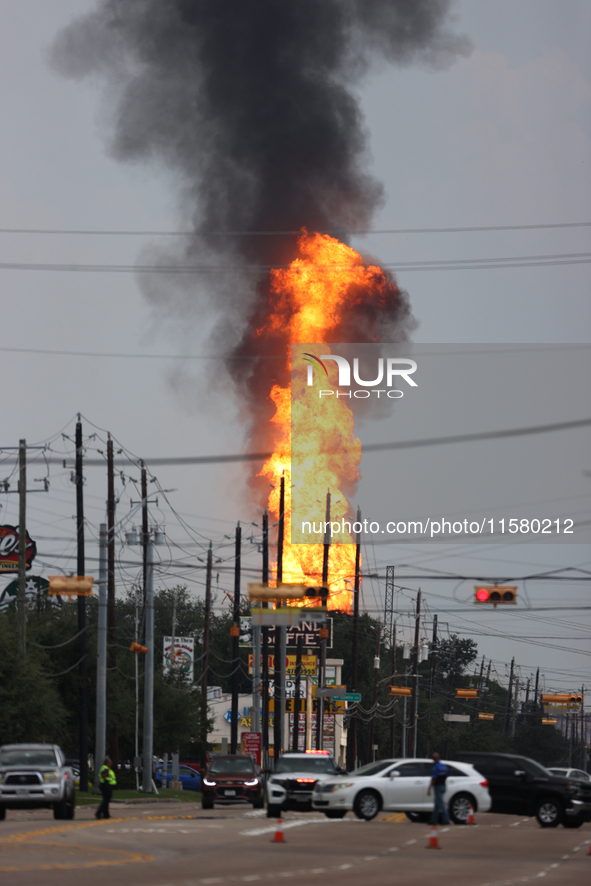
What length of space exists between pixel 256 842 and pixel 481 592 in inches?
564

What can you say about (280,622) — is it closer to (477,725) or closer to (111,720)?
(111,720)

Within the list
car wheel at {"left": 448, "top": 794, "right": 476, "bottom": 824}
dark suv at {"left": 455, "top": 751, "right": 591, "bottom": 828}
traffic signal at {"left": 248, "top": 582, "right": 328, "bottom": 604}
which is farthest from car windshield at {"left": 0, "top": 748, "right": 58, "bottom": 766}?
dark suv at {"left": 455, "top": 751, "right": 591, "bottom": 828}

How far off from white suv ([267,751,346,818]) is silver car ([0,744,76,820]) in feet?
18.8

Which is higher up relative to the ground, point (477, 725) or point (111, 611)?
point (111, 611)

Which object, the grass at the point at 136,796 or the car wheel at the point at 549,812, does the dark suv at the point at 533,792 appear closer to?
the car wheel at the point at 549,812

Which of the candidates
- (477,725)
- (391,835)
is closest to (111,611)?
(391,835)

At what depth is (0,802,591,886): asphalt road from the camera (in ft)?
60.1

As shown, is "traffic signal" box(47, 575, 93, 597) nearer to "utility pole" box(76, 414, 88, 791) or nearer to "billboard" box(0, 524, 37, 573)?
"utility pole" box(76, 414, 88, 791)

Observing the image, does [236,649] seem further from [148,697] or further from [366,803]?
[366,803]

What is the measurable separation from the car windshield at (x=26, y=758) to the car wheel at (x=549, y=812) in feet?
44.4

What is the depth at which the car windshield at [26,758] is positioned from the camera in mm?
32469

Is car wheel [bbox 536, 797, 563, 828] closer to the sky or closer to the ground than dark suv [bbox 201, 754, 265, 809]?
closer to the sky

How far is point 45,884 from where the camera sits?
651 inches


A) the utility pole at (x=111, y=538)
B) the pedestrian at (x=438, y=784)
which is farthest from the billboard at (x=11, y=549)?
the pedestrian at (x=438, y=784)
